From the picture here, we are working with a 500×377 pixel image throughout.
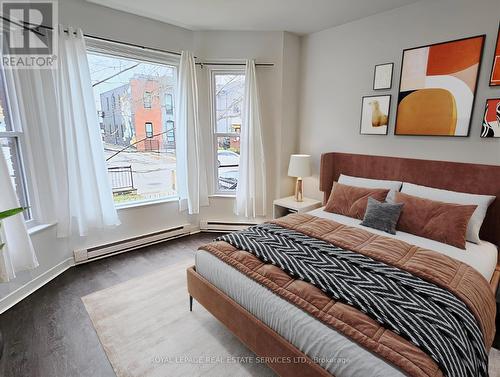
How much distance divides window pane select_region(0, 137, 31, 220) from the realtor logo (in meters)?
0.63

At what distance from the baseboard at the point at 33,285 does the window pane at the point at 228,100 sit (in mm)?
2415

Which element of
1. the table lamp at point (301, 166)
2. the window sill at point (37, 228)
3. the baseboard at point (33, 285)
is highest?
the table lamp at point (301, 166)

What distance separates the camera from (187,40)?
3.42 metres

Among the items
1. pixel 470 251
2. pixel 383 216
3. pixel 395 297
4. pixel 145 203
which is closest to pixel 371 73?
pixel 383 216

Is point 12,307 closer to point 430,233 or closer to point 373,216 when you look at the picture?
point 373,216

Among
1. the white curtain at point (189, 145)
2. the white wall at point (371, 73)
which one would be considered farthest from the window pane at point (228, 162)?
the white wall at point (371, 73)

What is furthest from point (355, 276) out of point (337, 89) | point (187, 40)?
point (187, 40)

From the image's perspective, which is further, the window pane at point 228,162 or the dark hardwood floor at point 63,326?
the window pane at point 228,162

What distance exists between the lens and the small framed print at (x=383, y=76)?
2768 mm

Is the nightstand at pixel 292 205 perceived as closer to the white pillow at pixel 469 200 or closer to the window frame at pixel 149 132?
the white pillow at pixel 469 200

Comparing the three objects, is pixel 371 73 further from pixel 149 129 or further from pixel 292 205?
pixel 149 129

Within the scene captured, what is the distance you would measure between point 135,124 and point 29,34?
125cm

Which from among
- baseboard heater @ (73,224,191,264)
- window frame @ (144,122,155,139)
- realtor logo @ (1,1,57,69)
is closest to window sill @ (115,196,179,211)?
baseboard heater @ (73,224,191,264)

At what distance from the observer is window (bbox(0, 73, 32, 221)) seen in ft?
7.50
